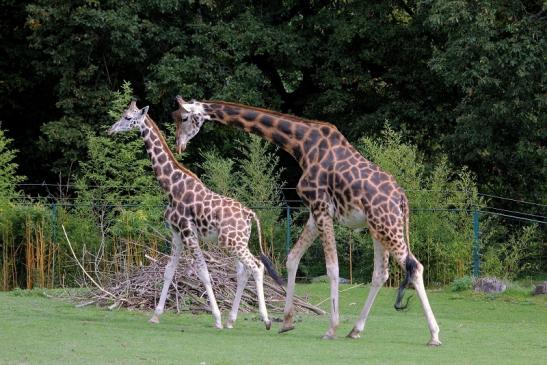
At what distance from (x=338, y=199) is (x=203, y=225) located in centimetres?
198

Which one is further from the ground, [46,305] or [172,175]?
[172,175]

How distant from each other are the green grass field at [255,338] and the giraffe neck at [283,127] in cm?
214

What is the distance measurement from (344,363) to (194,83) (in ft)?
55.8

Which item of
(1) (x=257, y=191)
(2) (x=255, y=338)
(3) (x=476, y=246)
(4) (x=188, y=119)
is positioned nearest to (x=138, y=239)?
(1) (x=257, y=191)

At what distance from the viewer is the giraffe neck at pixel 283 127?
41.7 ft

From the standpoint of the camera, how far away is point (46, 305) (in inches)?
623

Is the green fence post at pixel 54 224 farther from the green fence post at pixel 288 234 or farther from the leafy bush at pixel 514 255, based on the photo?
the leafy bush at pixel 514 255

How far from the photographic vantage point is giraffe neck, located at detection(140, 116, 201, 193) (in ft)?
46.1

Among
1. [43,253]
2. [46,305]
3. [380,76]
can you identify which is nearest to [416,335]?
[46,305]

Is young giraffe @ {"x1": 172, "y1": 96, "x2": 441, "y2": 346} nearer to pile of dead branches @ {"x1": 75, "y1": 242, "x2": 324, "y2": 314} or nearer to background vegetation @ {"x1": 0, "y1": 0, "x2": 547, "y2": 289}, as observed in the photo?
pile of dead branches @ {"x1": 75, "y1": 242, "x2": 324, "y2": 314}

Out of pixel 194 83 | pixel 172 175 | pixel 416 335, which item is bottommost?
pixel 416 335

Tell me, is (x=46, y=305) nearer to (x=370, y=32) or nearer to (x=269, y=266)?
(x=269, y=266)

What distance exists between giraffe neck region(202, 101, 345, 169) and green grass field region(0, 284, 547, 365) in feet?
7.02

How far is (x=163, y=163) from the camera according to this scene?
1412 cm
